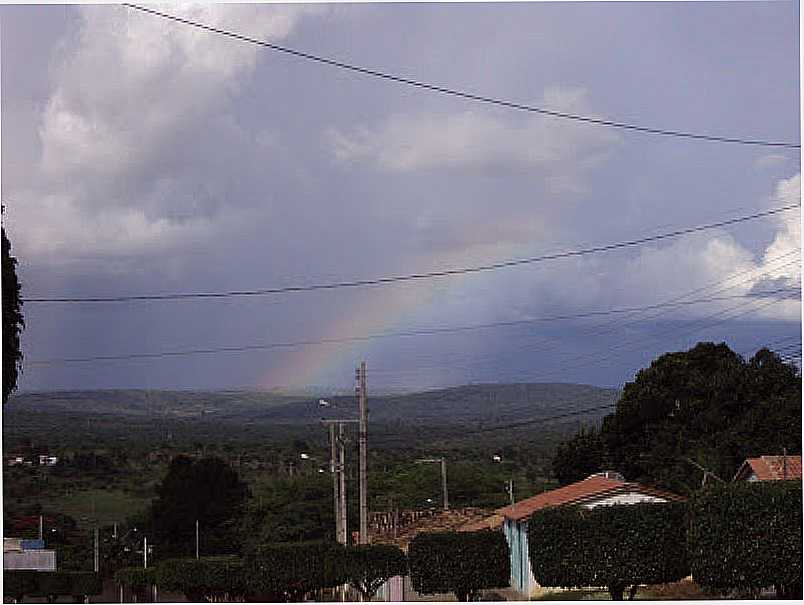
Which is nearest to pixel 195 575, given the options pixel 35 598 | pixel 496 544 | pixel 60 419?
pixel 35 598

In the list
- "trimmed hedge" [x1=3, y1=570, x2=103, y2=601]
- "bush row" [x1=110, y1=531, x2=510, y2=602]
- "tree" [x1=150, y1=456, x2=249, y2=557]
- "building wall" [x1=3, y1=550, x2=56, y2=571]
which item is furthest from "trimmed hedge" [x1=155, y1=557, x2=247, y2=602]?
"tree" [x1=150, y1=456, x2=249, y2=557]

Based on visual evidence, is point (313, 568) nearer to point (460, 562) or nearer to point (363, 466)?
point (363, 466)

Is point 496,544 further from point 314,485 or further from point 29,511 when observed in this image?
point 29,511

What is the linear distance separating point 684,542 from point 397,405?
209ft

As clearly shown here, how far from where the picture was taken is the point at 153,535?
5962 cm

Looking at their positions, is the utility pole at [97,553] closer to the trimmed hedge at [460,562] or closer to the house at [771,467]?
the house at [771,467]

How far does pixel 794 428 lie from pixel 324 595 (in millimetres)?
21876

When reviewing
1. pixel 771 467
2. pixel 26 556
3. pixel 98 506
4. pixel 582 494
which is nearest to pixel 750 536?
pixel 582 494

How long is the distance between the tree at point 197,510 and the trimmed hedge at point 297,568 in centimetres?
2940

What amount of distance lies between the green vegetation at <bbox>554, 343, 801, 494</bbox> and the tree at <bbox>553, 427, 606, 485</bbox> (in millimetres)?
39

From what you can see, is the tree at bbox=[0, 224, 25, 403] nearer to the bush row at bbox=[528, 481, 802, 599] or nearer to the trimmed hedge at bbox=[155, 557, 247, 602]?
the bush row at bbox=[528, 481, 802, 599]

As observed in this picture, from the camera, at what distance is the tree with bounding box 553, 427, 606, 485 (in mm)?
49938

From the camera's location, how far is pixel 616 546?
21891 mm

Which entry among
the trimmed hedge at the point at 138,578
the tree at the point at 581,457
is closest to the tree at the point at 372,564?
the trimmed hedge at the point at 138,578
